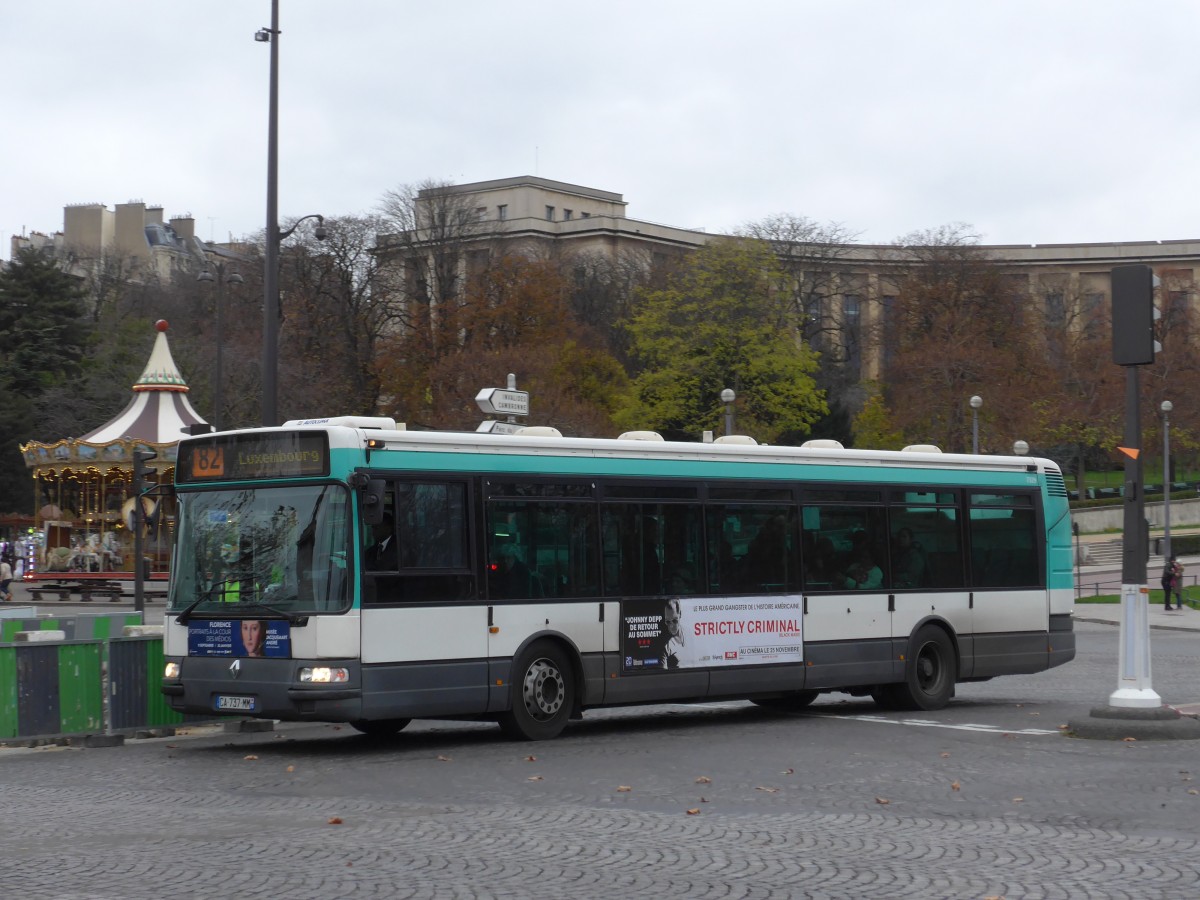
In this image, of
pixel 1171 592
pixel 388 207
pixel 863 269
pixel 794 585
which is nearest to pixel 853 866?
pixel 794 585

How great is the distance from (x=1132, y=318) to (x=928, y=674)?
5511 mm

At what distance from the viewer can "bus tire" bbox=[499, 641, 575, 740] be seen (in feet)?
51.5

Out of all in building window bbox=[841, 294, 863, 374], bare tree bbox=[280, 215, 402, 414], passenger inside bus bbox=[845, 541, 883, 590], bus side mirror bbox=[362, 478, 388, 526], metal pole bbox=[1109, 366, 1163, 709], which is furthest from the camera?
building window bbox=[841, 294, 863, 374]

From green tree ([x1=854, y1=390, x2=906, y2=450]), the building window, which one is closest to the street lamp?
green tree ([x1=854, y1=390, x2=906, y2=450])

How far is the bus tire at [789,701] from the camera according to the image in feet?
65.4

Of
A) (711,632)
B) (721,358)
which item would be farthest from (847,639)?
(721,358)

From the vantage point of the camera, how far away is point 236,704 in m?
14.7

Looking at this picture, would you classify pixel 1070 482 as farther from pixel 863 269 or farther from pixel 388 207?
pixel 388 207

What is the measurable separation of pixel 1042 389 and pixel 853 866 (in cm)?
7906

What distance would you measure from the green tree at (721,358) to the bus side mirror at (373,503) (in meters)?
53.5

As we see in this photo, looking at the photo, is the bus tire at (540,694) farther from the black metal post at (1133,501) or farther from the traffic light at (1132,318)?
the traffic light at (1132,318)

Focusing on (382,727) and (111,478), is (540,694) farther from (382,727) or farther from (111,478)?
(111,478)

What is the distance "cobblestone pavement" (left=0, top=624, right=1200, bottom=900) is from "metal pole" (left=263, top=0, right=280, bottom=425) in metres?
6.40

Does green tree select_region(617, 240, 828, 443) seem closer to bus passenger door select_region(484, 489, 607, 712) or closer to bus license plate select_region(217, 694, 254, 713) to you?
bus passenger door select_region(484, 489, 607, 712)
